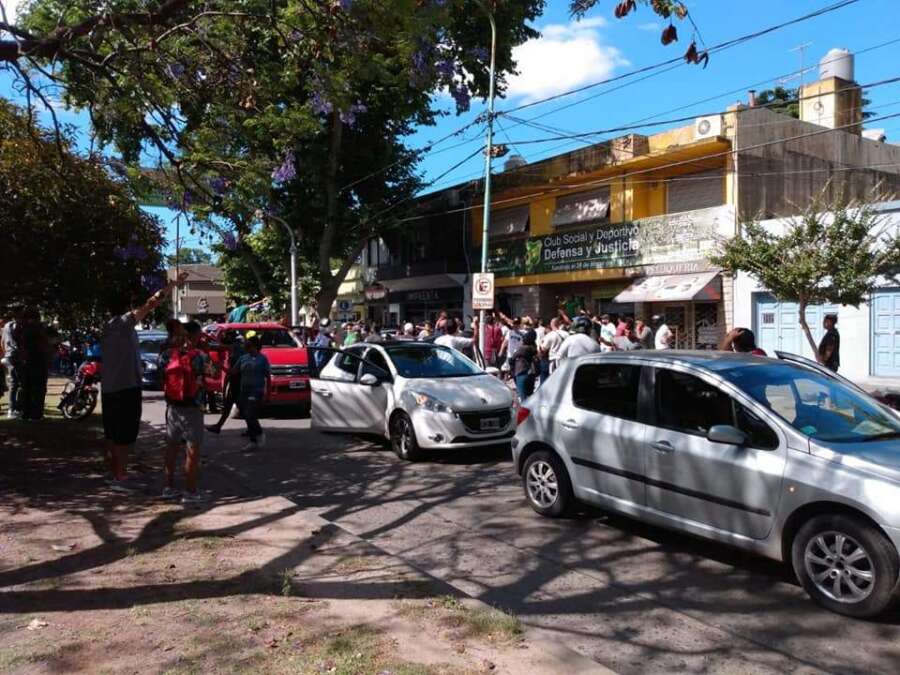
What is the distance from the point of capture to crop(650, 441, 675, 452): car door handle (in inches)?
211

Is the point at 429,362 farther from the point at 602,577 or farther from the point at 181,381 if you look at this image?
the point at 602,577

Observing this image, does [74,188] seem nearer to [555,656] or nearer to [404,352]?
[404,352]

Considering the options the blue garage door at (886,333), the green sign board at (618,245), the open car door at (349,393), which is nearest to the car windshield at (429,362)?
the open car door at (349,393)

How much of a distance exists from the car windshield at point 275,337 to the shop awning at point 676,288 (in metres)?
10.3

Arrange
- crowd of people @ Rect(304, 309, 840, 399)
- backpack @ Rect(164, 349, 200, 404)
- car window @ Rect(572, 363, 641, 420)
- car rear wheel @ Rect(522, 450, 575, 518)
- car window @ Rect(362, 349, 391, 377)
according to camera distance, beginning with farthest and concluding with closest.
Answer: crowd of people @ Rect(304, 309, 840, 399), car window @ Rect(362, 349, 391, 377), backpack @ Rect(164, 349, 200, 404), car rear wheel @ Rect(522, 450, 575, 518), car window @ Rect(572, 363, 641, 420)

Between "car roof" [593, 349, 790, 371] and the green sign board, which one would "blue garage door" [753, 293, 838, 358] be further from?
"car roof" [593, 349, 790, 371]

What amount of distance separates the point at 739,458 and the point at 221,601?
3.28m

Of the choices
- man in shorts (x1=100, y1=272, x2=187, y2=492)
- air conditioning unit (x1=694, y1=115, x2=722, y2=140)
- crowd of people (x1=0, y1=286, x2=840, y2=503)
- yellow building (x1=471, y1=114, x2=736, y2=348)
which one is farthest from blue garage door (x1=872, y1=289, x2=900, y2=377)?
man in shorts (x1=100, y1=272, x2=187, y2=492)

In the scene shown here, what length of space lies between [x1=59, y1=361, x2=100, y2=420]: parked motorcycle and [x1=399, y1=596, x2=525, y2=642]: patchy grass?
10625 mm

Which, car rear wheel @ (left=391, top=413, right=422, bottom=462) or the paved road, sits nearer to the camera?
the paved road

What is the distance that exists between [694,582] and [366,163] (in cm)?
2315

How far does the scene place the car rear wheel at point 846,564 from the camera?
13.7 ft

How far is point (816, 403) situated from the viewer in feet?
16.9

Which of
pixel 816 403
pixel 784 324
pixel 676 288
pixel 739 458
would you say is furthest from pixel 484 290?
pixel 739 458
